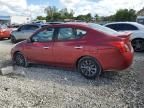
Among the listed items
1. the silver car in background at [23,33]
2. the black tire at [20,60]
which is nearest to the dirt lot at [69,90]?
the black tire at [20,60]

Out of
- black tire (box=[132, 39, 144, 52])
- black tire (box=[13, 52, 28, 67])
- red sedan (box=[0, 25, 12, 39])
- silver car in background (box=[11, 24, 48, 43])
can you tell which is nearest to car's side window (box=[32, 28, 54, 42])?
black tire (box=[13, 52, 28, 67])

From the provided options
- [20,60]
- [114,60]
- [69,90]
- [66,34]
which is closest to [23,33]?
[20,60]

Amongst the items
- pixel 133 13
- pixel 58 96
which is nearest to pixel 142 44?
pixel 58 96

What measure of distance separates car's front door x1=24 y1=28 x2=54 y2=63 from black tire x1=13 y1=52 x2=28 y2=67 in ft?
0.94

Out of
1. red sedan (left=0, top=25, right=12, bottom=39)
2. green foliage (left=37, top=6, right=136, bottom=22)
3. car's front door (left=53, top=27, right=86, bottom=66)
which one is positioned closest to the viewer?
car's front door (left=53, top=27, right=86, bottom=66)

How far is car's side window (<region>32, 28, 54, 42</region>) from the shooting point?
8836mm

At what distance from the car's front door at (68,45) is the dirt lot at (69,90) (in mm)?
471

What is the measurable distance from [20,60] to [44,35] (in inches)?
59.1

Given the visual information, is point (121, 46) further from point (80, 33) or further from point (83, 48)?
point (80, 33)

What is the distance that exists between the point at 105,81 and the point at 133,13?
5280 cm

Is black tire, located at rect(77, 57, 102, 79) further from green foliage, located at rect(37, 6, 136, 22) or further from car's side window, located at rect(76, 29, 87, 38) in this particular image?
green foliage, located at rect(37, 6, 136, 22)

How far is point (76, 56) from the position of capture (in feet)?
26.5

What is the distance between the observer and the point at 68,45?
26.9 feet

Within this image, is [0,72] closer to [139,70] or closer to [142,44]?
[139,70]
